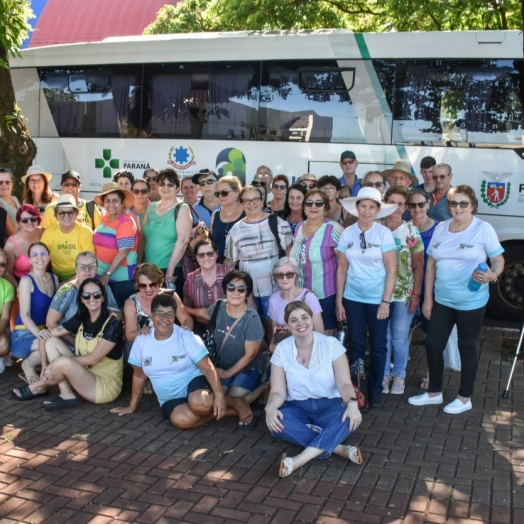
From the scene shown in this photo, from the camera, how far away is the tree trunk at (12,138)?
925 centimetres

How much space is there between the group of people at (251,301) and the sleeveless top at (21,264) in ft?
0.07

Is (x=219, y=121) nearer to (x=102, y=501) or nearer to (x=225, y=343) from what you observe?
(x=225, y=343)

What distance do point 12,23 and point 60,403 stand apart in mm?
4889

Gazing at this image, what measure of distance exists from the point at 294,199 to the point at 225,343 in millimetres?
1724

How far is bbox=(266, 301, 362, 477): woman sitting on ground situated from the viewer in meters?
4.89

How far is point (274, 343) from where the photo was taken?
19.6 ft

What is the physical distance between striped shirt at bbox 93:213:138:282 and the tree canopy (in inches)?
318

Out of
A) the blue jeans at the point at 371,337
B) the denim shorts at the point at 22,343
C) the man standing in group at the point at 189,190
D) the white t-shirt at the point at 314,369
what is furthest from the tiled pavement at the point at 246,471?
the man standing in group at the point at 189,190

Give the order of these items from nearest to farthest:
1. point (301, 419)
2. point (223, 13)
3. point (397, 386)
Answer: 1. point (301, 419)
2. point (397, 386)
3. point (223, 13)

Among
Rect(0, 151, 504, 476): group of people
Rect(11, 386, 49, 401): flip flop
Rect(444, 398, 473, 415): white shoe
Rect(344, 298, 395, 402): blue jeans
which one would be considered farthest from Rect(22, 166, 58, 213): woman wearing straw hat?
Rect(444, 398, 473, 415): white shoe

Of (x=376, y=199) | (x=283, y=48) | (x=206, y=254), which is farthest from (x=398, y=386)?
(x=283, y=48)

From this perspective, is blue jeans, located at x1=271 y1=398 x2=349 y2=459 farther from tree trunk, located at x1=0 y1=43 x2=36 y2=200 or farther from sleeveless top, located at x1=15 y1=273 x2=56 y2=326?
tree trunk, located at x1=0 y1=43 x2=36 y2=200

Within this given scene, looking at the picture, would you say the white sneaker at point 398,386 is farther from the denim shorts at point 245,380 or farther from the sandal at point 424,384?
the denim shorts at point 245,380

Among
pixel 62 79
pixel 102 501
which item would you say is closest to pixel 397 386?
pixel 102 501
